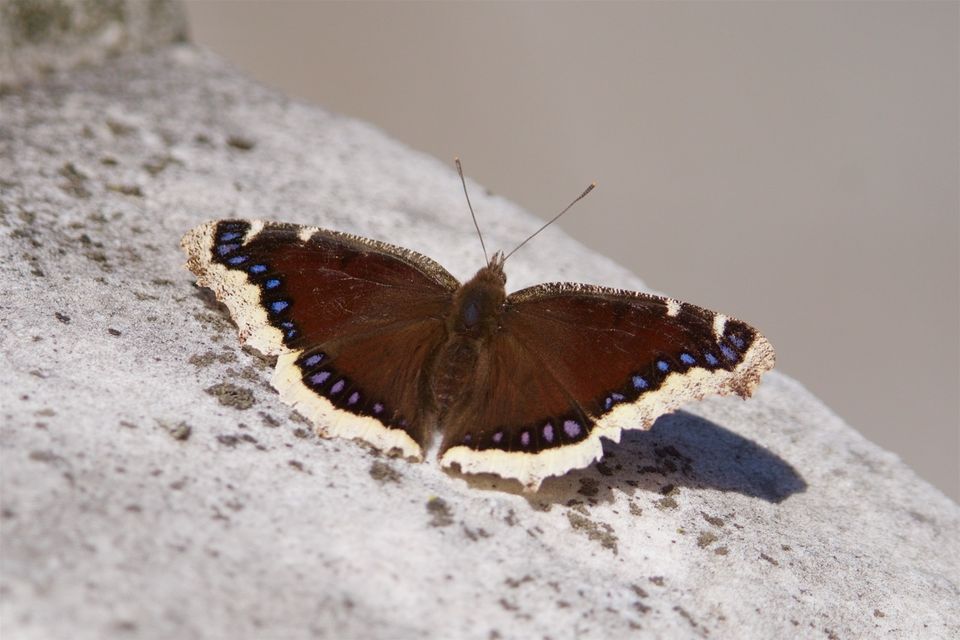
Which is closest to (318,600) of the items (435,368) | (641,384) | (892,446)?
(435,368)

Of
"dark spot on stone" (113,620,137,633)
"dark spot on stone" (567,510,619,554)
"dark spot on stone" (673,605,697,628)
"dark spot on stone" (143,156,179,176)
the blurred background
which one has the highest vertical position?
the blurred background

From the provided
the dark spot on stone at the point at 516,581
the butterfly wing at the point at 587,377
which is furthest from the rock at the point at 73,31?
the dark spot on stone at the point at 516,581

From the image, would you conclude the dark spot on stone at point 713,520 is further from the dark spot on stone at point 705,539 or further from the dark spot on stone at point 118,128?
the dark spot on stone at point 118,128

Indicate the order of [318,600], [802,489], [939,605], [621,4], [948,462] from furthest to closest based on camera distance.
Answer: [621,4], [948,462], [802,489], [939,605], [318,600]

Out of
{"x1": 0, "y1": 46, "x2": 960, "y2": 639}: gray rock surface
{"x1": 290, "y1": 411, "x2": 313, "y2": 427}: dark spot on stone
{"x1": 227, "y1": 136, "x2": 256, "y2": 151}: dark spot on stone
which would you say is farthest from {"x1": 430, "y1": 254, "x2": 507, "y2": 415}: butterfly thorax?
{"x1": 227, "y1": 136, "x2": 256, "y2": 151}: dark spot on stone

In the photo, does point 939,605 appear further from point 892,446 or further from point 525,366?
point 892,446

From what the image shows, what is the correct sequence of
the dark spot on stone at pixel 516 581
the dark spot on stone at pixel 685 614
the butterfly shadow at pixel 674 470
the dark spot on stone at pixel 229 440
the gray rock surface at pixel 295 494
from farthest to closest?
the butterfly shadow at pixel 674 470, the dark spot on stone at pixel 229 440, the dark spot on stone at pixel 685 614, the dark spot on stone at pixel 516 581, the gray rock surface at pixel 295 494

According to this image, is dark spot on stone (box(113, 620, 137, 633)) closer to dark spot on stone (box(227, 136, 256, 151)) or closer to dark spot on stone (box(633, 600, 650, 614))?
dark spot on stone (box(633, 600, 650, 614))
